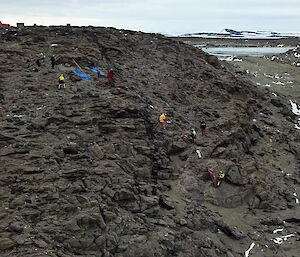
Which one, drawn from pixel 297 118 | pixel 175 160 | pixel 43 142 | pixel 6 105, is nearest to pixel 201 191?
pixel 175 160

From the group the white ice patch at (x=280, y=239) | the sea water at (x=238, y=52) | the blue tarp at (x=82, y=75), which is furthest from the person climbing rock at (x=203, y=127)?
the sea water at (x=238, y=52)

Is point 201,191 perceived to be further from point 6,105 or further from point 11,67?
point 11,67

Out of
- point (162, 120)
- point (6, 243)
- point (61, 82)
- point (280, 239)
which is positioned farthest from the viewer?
point (162, 120)

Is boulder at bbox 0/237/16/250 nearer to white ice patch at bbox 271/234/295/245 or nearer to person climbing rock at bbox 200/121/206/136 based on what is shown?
white ice patch at bbox 271/234/295/245

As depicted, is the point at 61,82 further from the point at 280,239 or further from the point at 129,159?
the point at 280,239

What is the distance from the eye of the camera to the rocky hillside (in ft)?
29.0

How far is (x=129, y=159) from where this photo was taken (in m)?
12.2

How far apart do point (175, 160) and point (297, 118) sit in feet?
49.0

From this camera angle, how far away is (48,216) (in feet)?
27.9

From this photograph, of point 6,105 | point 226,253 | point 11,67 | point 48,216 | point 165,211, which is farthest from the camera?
point 11,67

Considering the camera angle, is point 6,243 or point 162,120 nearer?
point 6,243

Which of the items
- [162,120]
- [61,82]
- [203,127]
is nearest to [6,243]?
[61,82]

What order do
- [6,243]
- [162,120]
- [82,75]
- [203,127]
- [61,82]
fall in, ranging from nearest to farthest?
[6,243], [61,82], [162,120], [82,75], [203,127]

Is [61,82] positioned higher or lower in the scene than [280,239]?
higher
